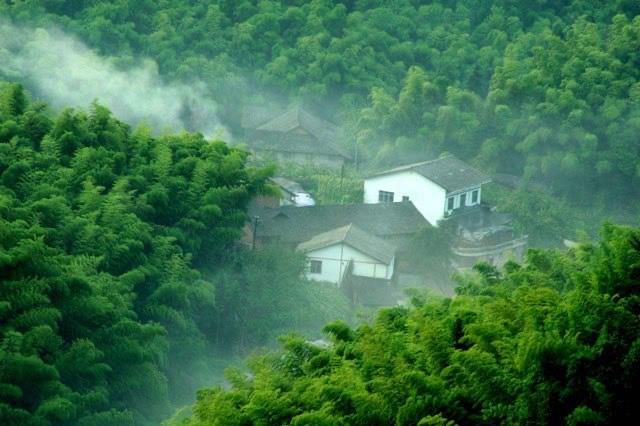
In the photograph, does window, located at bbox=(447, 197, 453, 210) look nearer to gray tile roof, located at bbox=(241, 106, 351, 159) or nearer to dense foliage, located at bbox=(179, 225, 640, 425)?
gray tile roof, located at bbox=(241, 106, 351, 159)

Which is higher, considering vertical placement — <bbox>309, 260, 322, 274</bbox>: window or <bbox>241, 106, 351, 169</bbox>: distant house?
<bbox>241, 106, 351, 169</bbox>: distant house

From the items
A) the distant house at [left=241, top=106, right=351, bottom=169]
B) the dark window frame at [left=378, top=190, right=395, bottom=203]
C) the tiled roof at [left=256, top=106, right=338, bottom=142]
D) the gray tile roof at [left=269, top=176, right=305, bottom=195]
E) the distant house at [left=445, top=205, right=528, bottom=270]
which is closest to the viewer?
the distant house at [left=445, top=205, right=528, bottom=270]

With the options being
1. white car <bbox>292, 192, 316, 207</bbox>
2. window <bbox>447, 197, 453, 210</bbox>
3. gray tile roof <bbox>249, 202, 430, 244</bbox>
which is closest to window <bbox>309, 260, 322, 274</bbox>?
gray tile roof <bbox>249, 202, 430, 244</bbox>

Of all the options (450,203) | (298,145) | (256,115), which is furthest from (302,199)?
(256,115)

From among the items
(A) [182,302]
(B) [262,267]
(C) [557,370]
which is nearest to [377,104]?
(B) [262,267]

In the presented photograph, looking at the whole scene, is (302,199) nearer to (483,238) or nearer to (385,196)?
(385,196)

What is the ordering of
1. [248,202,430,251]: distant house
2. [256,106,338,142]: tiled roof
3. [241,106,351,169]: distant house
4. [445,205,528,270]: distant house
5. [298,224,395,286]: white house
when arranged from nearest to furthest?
[298,224,395,286]: white house < [248,202,430,251]: distant house < [445,205,528,270]: distant house < [241,106,351,169]: distant house < [256,106,338,142]: tiled roof
